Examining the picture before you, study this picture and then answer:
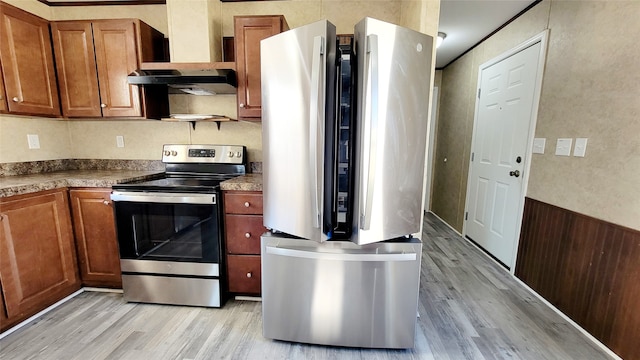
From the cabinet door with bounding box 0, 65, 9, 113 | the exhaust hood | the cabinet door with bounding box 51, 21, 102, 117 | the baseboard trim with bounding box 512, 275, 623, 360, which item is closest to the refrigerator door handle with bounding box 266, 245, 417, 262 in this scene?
the exhaust hood

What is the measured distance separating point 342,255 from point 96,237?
6.22 feet

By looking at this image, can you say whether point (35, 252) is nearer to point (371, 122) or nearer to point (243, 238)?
point (243, 238)

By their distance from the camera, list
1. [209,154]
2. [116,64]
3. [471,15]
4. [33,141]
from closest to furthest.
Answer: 1. [116,64]
2. [33,141]
3. [209,154]
4. [471,15]

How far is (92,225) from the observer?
1.98 meters

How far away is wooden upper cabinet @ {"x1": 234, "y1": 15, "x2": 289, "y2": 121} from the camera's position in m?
1.92

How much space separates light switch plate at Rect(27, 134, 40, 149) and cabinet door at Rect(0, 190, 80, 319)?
2.41 feet

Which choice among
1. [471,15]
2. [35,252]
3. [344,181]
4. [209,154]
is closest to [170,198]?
[209,154]

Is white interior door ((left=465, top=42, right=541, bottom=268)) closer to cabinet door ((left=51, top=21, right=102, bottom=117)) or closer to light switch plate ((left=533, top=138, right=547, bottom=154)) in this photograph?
light switch plate ((left=533, top=138, right=547, bottom=154))

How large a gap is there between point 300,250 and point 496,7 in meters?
2.66

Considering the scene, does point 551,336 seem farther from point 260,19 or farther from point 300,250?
point 260,19

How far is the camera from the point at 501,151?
268 centimetres

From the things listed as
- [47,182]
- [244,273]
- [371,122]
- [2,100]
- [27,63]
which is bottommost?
[244,273]

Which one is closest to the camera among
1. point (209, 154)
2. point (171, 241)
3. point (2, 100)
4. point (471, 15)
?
point (2, 100)

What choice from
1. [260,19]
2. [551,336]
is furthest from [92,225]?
[551,336]
